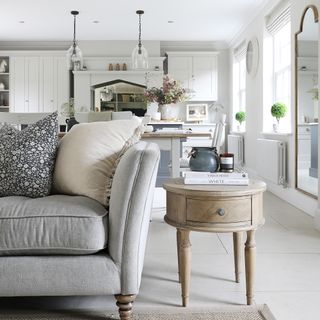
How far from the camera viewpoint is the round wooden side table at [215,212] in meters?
1.76

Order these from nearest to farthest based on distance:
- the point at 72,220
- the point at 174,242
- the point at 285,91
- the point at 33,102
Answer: the point at 72,220
the point at 174,242
the point at 285,91
the point at 33,102

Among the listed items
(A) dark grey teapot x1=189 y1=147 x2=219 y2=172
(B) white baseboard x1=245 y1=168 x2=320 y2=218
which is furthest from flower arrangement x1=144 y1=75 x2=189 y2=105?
(A) dark grey teapot x1=189 y1=147 x2=219 y2=172

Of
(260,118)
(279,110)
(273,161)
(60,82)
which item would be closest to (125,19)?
(60,82)

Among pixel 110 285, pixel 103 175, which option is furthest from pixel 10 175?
pixel 110 285

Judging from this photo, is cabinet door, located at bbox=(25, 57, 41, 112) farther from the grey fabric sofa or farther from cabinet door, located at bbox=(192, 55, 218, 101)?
the grey fabric sofa

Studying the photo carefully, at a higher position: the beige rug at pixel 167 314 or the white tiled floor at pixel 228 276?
the white tiled floor at pixel 228 276

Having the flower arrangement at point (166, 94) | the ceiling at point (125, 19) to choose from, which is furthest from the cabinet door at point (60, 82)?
the flower arrangement at point (166, 94)

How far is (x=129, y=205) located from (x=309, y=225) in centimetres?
239

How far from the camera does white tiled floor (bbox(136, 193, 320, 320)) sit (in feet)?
6.40

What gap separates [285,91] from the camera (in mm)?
5492

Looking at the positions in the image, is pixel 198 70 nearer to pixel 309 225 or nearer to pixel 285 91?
pixel 285 91

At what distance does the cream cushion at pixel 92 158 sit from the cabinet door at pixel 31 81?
6.66 metres

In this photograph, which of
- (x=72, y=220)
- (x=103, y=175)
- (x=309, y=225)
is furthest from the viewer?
(x=309, y=225)

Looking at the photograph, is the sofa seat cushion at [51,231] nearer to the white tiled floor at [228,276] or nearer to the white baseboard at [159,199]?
the white tiled floor at [228,276]
